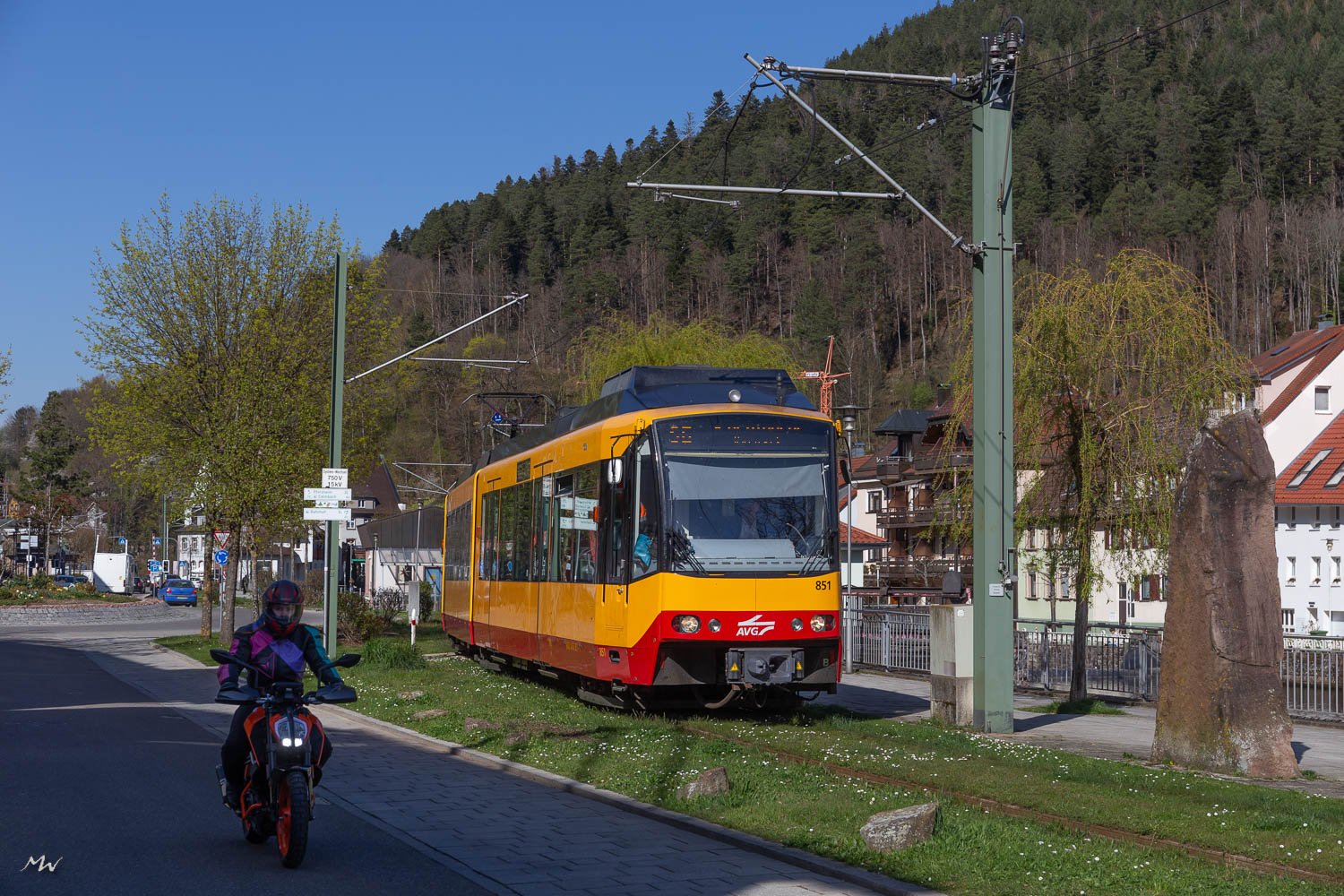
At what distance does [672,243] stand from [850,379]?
706 inches

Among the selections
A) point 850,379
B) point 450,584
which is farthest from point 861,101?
point 850,379

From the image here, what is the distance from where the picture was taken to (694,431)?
55.2ft

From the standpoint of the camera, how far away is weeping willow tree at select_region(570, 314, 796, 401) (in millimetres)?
45312

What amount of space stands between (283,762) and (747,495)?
9.16 metres

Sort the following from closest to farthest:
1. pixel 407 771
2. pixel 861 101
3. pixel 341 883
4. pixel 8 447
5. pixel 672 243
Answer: pixel 341 883
pixel 407 771
pixel 861 101
pixel 672 243
pixel 8 447

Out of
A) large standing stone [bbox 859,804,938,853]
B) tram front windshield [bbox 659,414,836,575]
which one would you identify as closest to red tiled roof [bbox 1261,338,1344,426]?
tram front windshield [bbox 659,414,836,575]

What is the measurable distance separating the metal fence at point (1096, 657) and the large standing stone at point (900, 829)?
990cm

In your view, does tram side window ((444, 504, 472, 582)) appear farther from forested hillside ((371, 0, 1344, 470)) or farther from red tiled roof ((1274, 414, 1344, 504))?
forested hillside ((371, 0, 1344, 470))

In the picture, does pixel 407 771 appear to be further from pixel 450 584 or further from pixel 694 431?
pixel 450 584

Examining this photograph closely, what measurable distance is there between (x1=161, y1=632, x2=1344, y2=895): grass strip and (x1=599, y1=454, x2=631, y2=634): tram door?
1217mm

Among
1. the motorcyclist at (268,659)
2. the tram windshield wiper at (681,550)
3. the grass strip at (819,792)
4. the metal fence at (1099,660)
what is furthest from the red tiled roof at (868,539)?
the motorcyclist at (268,659)

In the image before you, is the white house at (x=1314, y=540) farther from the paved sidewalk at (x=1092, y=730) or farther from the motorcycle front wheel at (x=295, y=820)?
the motorcycle front wheel at (x=295, y=820)

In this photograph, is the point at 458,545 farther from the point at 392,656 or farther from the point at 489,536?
the point at 489,536

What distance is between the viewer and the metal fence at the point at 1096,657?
20062 millimetres
